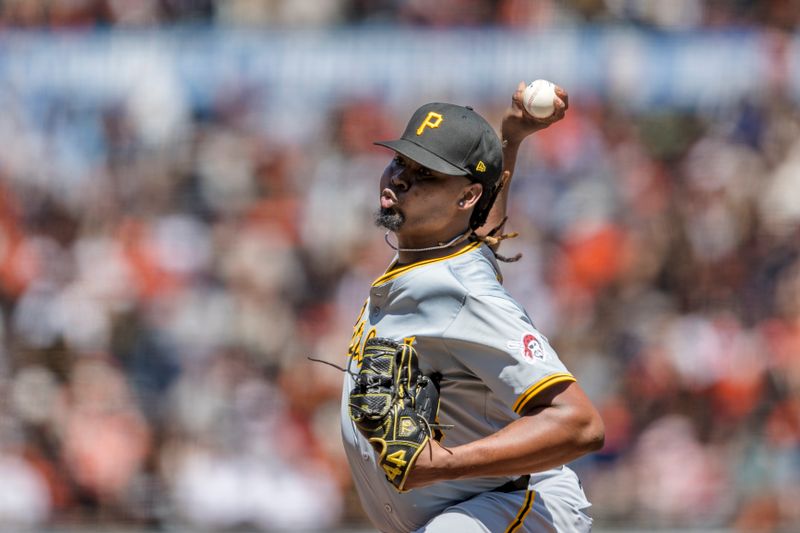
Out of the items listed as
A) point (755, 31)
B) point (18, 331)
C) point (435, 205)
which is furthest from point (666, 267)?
point (435, 205)

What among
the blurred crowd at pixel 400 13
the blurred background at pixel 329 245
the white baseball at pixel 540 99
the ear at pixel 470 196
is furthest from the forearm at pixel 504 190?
the blurred crowd at pixel 400 13

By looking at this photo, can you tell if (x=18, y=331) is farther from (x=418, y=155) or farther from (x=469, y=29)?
(x=418, y=155)

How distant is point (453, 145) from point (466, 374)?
64cm

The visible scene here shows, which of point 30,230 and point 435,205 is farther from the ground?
point 435,205

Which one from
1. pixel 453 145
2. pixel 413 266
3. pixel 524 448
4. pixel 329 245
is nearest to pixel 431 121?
pixel 453 145

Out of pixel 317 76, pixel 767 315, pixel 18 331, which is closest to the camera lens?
pixel 767 315

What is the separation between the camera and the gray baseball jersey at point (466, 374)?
10.4 feet

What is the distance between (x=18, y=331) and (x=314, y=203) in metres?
2.33

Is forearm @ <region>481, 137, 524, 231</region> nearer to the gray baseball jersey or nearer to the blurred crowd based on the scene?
the gray baseball jersey

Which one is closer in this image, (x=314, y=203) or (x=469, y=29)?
(x=314, y=203)

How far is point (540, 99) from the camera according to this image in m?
3.84

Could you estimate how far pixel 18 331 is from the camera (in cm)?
888

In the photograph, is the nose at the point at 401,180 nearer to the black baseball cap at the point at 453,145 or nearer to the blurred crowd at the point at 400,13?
the black baseball cap at the point at 453,145

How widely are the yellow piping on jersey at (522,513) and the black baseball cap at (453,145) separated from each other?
89 cm
